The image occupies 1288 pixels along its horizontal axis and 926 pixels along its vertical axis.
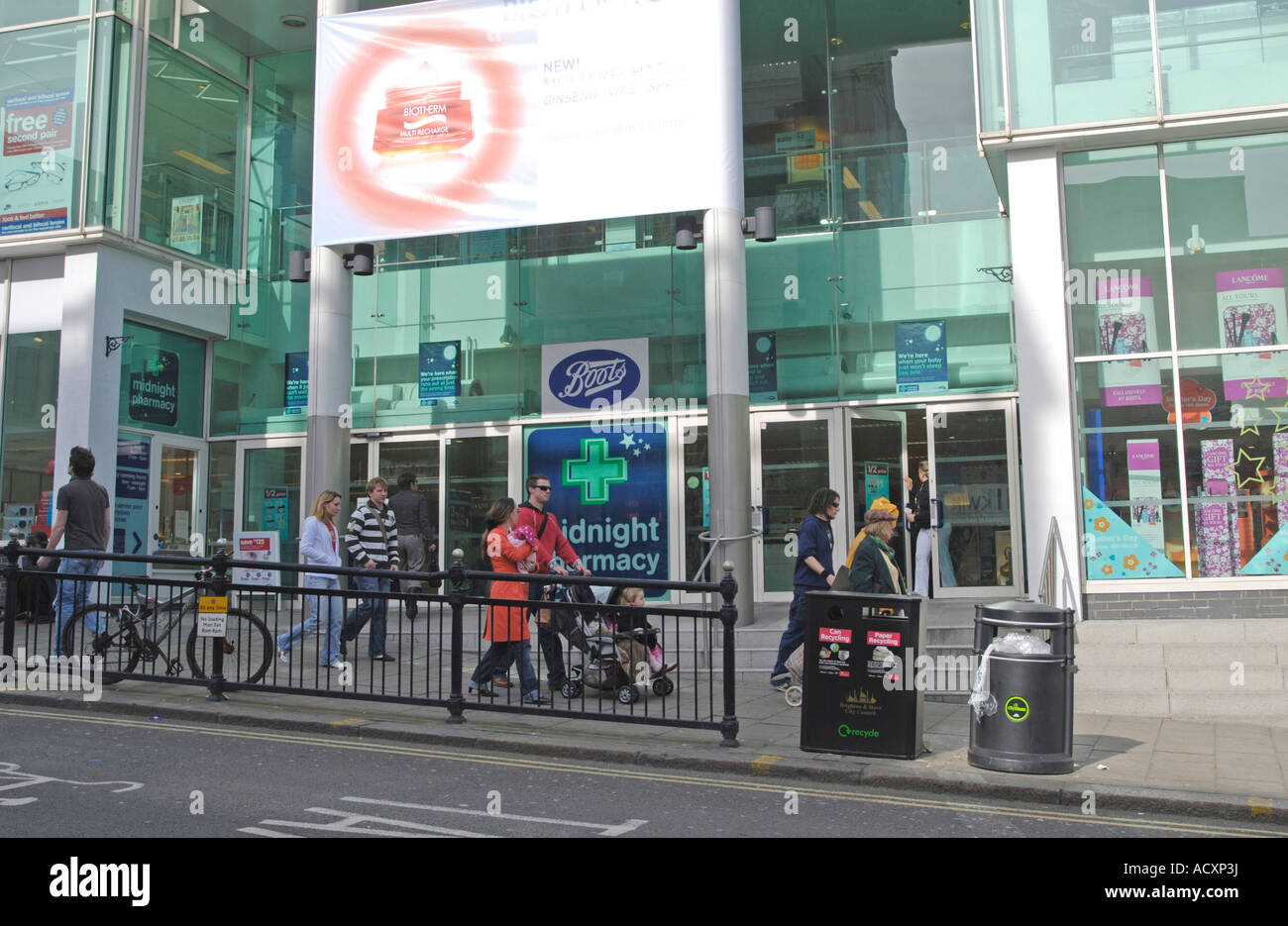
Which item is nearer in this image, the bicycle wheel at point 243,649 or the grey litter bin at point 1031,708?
the grey litter bin at point 1031,708

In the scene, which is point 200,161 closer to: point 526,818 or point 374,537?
point 374,537

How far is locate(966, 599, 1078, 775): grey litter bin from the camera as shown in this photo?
7.13 metres

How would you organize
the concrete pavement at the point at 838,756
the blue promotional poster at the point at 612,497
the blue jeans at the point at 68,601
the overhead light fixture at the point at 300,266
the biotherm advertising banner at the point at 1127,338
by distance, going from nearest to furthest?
the concrete pavement at the point at 838,756 → the blue jeans at the point at 68,601 → the biotherm advertising banner at the point at 1127,338 → the blue promotional poster at the point at 612,497 → the overhead light fixture at the point at 300,266

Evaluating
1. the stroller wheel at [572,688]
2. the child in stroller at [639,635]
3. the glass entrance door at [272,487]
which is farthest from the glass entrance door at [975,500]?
the glass entrance door at [272,487]

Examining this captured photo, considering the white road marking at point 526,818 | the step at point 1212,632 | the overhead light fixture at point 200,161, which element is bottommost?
the white road marking at point 526,818

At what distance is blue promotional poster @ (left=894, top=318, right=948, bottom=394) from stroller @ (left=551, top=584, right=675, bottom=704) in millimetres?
7509

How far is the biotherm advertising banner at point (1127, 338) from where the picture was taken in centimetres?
1146

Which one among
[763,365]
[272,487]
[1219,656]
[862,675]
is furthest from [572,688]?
[272,487]

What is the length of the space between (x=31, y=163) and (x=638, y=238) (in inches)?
356

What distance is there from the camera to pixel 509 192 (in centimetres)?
1458

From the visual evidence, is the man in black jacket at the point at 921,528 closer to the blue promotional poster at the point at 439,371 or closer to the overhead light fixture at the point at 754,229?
the overhead light fixture at the point at 754,229

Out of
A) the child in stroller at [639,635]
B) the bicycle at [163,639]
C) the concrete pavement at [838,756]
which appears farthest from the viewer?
the bicycle at [163,639]

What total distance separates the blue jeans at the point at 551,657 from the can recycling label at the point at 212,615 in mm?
2346

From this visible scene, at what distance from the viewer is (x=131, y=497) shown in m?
17.2
